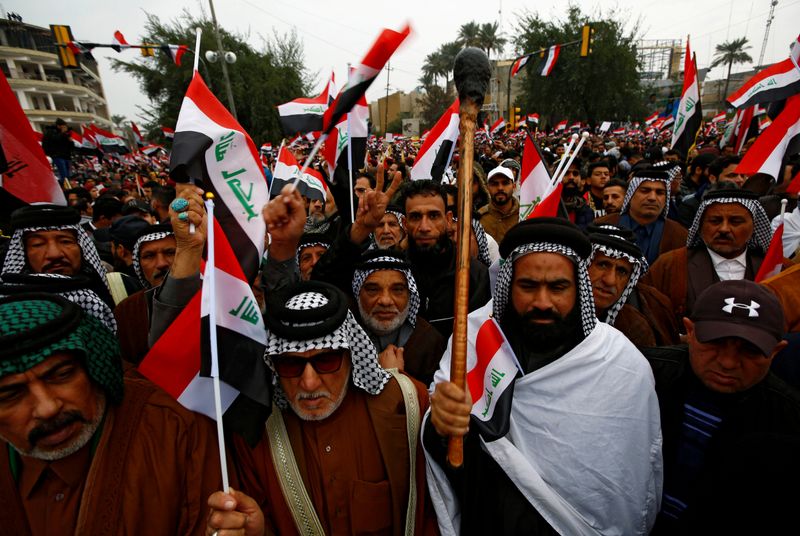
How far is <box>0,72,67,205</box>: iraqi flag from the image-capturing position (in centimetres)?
260

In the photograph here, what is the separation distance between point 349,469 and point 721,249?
318 centimetres

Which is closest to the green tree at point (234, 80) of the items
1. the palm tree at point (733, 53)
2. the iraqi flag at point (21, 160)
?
the iraqi flag at point (21, 160)

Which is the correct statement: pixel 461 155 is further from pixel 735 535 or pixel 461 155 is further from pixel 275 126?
pixel 275 126

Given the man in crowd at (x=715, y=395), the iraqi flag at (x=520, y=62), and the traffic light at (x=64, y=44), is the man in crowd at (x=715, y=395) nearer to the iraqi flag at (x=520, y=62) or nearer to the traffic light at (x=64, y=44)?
the iraqi flag at (x=520, y=62)

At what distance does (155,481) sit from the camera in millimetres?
1643

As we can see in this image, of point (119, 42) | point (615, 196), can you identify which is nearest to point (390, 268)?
point (615, 196)

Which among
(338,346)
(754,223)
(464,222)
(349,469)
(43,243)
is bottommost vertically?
(349,469)

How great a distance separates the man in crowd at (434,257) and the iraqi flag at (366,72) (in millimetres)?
1526

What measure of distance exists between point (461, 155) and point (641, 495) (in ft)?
5.50

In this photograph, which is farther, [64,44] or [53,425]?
[64,44]

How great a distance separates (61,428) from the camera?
1.51 metres

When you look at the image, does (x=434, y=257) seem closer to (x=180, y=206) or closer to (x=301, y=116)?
(x=180, y=206)

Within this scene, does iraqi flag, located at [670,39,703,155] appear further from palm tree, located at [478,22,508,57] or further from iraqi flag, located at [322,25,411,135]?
palm tree, located at [478,22,508,57]

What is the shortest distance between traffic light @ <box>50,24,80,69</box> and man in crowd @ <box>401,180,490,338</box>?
11.0 meters
